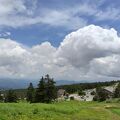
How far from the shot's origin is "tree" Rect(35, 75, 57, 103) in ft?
347

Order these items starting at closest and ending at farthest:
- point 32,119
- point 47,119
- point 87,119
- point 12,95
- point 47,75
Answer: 1. point 32,119
2. point 47,119
3. point 87,119
4. point 47,75
5. point 12,95

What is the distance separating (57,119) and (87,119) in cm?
559

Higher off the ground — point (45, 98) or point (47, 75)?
point (47, 75)

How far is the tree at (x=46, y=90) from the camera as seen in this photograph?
347 feet

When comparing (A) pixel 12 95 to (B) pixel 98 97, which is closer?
(A) pixel 12 95

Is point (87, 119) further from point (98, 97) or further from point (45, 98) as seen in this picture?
point (98, 97)

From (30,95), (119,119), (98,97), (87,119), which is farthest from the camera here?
(98,97)

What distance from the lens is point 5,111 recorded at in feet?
120

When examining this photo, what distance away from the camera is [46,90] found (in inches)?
4195

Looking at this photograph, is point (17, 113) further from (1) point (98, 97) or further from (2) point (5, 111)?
(1) point (98, 97)

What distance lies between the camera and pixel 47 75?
10606cm

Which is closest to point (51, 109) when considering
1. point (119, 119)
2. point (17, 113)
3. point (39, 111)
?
point (39, 111)

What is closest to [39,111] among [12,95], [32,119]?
[32,119]

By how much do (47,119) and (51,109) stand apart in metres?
12.0
